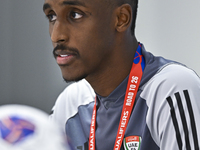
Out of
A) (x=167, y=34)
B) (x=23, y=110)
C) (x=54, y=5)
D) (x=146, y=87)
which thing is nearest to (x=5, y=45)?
(x=167, y=34)

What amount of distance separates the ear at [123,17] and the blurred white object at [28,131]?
0.65 meters

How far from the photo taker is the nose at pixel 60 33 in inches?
39.1

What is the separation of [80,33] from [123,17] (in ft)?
→ 0.55

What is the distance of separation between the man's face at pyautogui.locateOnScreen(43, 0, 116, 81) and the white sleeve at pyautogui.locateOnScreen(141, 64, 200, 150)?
0.65 ft

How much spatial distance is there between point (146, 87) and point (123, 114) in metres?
0.11

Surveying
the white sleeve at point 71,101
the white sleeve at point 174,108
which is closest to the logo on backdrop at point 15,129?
the white sleeve at point 174,108

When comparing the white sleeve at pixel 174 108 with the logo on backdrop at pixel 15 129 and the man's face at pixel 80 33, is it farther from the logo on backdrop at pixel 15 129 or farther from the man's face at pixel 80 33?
the logo on backdrop at pixel 15 129

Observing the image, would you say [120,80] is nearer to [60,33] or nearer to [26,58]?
[60,33]

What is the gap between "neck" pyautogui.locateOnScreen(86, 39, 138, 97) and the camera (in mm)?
1088

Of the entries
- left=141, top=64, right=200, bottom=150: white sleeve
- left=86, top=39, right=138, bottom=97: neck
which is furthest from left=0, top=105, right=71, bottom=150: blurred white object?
left=86, top=39, right=138, bottom=97: neck

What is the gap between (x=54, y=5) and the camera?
1012 millimetres

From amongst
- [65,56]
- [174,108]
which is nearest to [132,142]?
[174,108]

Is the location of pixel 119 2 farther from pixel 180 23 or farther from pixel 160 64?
pixel 180 23

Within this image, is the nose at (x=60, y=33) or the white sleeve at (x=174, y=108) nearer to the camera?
the white sleeve at (x=174, y=108)
